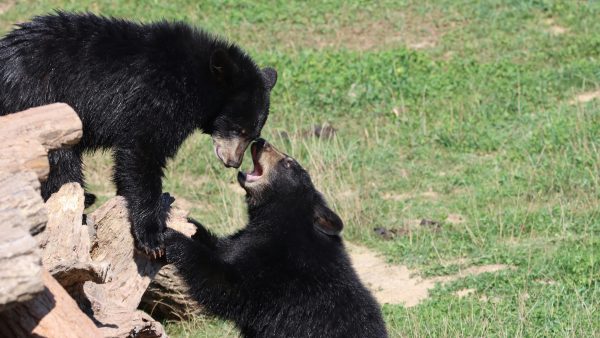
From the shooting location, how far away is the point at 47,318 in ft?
14.4

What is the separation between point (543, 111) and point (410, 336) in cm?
592

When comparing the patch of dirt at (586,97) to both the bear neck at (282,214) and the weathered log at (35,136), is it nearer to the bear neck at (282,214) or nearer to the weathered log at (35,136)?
the bear neck at (282,214)

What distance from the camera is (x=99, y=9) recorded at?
15438mm

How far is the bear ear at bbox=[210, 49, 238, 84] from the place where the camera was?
6609 mm

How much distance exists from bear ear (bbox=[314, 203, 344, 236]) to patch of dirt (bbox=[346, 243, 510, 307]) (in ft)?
6.25

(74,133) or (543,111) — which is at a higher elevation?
(74,133)

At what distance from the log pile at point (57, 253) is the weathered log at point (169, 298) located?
51.4 inches

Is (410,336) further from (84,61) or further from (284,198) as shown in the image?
(84,61)

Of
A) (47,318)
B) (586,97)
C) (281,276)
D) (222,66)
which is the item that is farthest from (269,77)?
(586,97)

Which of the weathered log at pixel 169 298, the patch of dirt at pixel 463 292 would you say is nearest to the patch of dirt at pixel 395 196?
the patch of dirt at pixel 463 292

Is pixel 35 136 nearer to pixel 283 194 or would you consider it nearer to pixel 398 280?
pixel 283 194

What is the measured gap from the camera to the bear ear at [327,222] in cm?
639


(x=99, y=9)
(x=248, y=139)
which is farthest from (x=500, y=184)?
(x=99, y=9)

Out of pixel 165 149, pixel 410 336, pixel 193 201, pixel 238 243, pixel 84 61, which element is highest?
pixel 84 61
